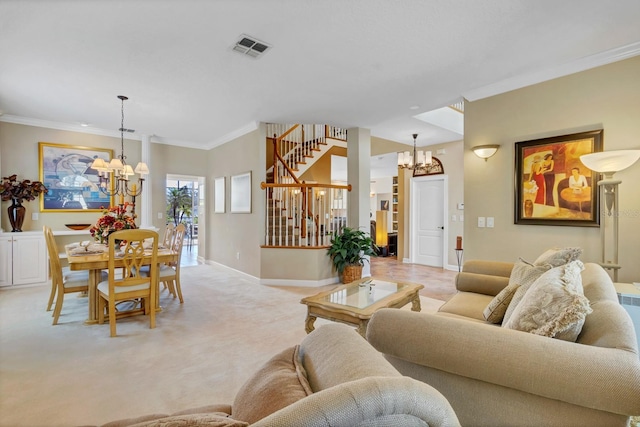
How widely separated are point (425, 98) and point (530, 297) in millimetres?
3154

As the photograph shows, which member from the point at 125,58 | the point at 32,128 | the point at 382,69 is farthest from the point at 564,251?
the point at 32,128

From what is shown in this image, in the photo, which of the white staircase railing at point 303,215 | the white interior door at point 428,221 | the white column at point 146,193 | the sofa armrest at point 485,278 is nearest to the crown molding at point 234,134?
the white staircase railing at point 303,215

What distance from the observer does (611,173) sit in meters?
2.49

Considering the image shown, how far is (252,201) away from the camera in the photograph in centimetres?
526

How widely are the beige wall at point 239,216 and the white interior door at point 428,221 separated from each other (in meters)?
3.60

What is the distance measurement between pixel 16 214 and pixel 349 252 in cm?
521

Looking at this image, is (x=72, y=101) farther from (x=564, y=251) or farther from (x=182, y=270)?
(x=564, y=251)

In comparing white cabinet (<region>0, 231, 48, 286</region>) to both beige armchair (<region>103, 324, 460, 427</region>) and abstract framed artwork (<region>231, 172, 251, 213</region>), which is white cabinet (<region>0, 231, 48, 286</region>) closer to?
abstract framed artwork (<region>231, 172, 251, 213</region>)

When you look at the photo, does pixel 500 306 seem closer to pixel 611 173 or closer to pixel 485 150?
pixel 611 173

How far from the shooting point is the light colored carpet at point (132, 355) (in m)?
1.87

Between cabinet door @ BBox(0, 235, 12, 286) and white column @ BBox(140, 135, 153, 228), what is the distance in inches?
71.3

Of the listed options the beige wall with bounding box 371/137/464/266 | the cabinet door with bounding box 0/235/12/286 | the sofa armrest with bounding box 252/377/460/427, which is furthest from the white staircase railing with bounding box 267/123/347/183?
the sofa armrest with bounding box 252/377/460/427

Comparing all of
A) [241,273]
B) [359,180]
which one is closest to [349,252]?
[359,180]

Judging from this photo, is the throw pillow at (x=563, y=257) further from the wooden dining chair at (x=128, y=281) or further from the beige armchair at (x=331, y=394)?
the wooden dining chair at (x=128, y=281)
